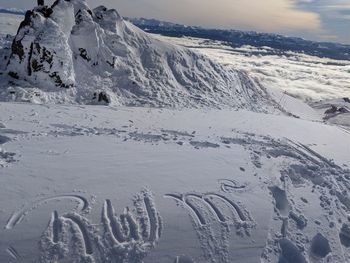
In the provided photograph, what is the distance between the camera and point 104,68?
1880 centimetres

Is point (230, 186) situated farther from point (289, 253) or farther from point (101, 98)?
point (101, 98)

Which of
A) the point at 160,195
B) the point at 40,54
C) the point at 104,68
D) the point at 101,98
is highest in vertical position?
the point at 40,54

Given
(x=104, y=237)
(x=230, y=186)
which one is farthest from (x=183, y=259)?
(x=230, y=186)

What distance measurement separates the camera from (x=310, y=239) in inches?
257

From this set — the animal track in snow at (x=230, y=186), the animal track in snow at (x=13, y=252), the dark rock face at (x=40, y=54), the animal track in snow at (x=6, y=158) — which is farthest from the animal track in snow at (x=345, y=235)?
the dark rock face at (x=40, y=54)

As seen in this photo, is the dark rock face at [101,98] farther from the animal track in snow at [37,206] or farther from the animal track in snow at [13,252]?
the animal track in snow at [13,252]

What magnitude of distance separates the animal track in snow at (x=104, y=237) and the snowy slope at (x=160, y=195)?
2 centimetres

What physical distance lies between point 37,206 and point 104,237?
1.23 metres

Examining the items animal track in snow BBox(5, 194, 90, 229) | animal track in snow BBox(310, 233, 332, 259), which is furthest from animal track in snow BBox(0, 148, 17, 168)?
animal track in snow BBox(310, 233, 332, 259)

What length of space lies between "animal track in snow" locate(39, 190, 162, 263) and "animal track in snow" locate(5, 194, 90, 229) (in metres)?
0.28

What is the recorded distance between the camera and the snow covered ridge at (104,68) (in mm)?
15867

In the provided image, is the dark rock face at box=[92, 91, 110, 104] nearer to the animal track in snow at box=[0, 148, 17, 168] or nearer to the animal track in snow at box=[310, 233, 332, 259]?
the animal track in snow at box=[0, 148, 17, 168]

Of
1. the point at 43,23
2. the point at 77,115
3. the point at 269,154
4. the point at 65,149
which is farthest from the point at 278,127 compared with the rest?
the point at 43,23

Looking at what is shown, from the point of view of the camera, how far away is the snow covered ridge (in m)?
15.9
